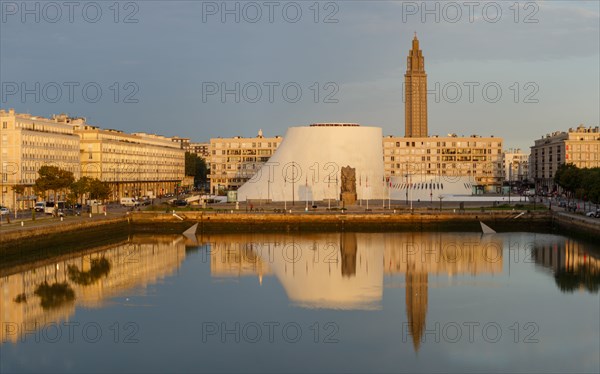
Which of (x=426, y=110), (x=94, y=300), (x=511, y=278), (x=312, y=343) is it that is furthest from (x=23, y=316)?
(x=426, y=110)

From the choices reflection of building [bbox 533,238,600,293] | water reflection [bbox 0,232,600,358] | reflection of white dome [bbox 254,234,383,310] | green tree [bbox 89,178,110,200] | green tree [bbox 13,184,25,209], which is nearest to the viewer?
water reflection [bbox 0,232,600,358]

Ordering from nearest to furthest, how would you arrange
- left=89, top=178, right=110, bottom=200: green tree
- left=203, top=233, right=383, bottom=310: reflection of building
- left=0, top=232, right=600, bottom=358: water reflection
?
left=0, top=232, right=600, bottom=358: water reflection < left=203, top=233, right=383, bottom=310: reflection of building < left=89, top=178, right=110, bottom=200: green tree

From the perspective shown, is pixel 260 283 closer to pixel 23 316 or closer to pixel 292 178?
pixel 23 316

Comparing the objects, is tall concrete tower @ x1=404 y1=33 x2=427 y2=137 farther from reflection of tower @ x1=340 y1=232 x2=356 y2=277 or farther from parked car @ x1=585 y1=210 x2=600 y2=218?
reflection of tower @ x1=340 y1=232 x2=356 y2=277

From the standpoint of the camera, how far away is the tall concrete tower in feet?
365

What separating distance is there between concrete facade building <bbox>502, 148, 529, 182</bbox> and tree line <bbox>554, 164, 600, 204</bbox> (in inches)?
2295

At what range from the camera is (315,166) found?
5916cm

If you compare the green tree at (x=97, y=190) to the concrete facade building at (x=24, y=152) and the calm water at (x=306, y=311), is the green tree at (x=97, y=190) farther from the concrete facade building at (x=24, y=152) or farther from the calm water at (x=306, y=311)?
the calm water at (x=306, y=311)

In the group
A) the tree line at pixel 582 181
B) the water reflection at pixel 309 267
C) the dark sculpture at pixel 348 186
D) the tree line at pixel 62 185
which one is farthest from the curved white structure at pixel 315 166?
the water reflection at pixel 309 267

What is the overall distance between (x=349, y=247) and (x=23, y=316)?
17.4 metres

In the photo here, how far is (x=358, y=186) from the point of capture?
197 feet

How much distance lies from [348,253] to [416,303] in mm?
11070

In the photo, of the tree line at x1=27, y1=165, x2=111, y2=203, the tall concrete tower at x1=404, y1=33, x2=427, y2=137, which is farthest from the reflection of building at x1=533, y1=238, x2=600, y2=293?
the tall concrete tower at x1=404, y1=33, x2=427, y2=137

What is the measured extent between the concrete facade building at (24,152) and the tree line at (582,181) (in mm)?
31151
